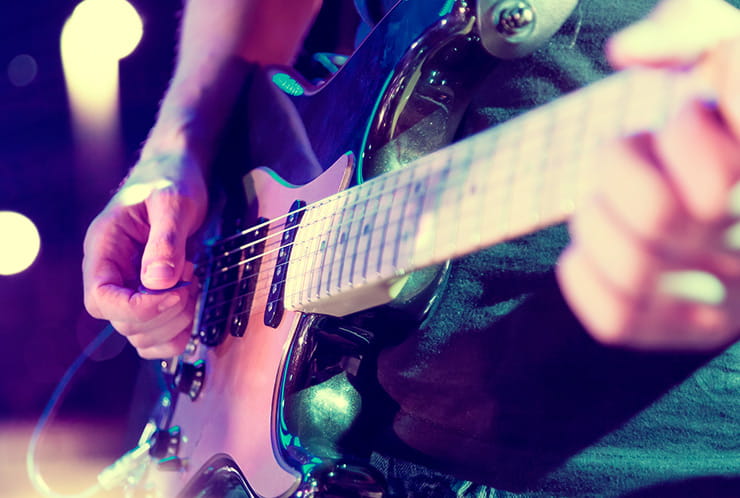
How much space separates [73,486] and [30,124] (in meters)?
1.13

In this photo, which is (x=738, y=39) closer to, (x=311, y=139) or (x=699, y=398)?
(x=699, y=398)

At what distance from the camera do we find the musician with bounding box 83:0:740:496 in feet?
1.20

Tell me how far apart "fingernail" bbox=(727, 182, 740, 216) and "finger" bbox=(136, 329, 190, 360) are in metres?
0.86

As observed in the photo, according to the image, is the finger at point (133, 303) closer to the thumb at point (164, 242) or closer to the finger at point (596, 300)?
the thumb at point (164, 242)

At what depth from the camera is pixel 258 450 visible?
2.56 feet

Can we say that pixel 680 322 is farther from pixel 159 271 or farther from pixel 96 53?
pixel 96 53

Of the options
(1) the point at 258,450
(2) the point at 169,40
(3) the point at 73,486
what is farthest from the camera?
(2) the point at 169,40

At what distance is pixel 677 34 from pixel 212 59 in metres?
1.01

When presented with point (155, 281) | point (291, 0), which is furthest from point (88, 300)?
point (291, 0)

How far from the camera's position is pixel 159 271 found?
0.92m

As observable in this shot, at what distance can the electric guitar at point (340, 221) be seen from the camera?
1.45ft

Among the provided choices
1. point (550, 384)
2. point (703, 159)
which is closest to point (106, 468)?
point (550, 384)

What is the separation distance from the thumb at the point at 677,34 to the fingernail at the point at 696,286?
0.13 meters

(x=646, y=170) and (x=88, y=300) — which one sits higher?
(x=646, y=170)
